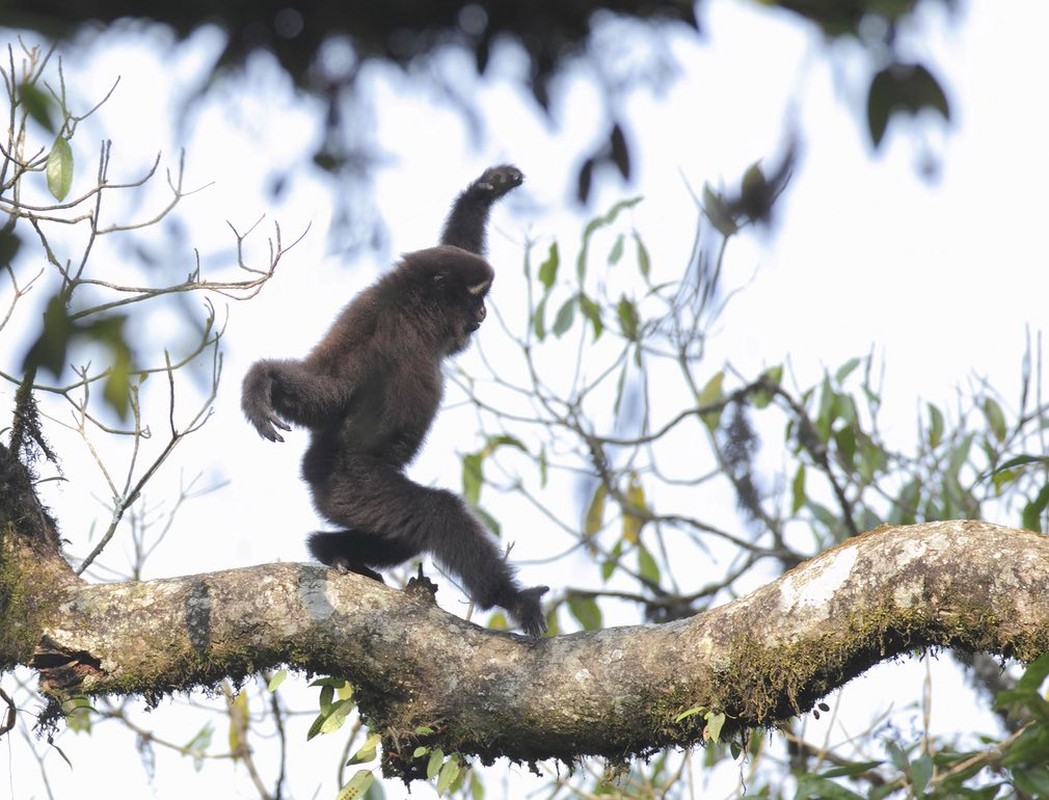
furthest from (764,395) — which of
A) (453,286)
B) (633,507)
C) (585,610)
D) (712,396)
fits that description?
(453,286)

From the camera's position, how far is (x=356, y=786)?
5066mm

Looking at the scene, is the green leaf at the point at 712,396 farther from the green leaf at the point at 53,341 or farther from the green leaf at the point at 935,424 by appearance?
the green leaf at the point at 53,341

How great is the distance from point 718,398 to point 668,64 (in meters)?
7.65

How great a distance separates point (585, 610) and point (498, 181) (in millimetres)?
3297

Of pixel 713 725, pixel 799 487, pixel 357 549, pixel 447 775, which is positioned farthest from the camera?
pixel 799 487

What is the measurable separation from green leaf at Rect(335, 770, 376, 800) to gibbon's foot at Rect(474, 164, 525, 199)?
4.08m

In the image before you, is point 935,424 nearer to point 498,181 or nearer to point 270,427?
point 498,181

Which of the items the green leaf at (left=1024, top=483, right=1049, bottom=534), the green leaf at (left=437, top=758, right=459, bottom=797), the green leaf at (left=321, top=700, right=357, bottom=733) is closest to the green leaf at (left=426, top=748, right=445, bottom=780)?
the green leaf at (left=437, top=758, right=459, bottom=797)

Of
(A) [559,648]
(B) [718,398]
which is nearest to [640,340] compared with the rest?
(B) [718,398]

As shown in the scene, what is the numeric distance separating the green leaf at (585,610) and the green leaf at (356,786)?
13.3 feet

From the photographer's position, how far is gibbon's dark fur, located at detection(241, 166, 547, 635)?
5.94 m

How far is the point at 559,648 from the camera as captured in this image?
479cm

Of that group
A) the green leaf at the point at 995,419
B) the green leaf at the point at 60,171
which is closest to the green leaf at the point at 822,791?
the green leaf at the point at 60,171

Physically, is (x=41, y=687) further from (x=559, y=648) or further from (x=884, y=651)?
(x=884, y=651)
